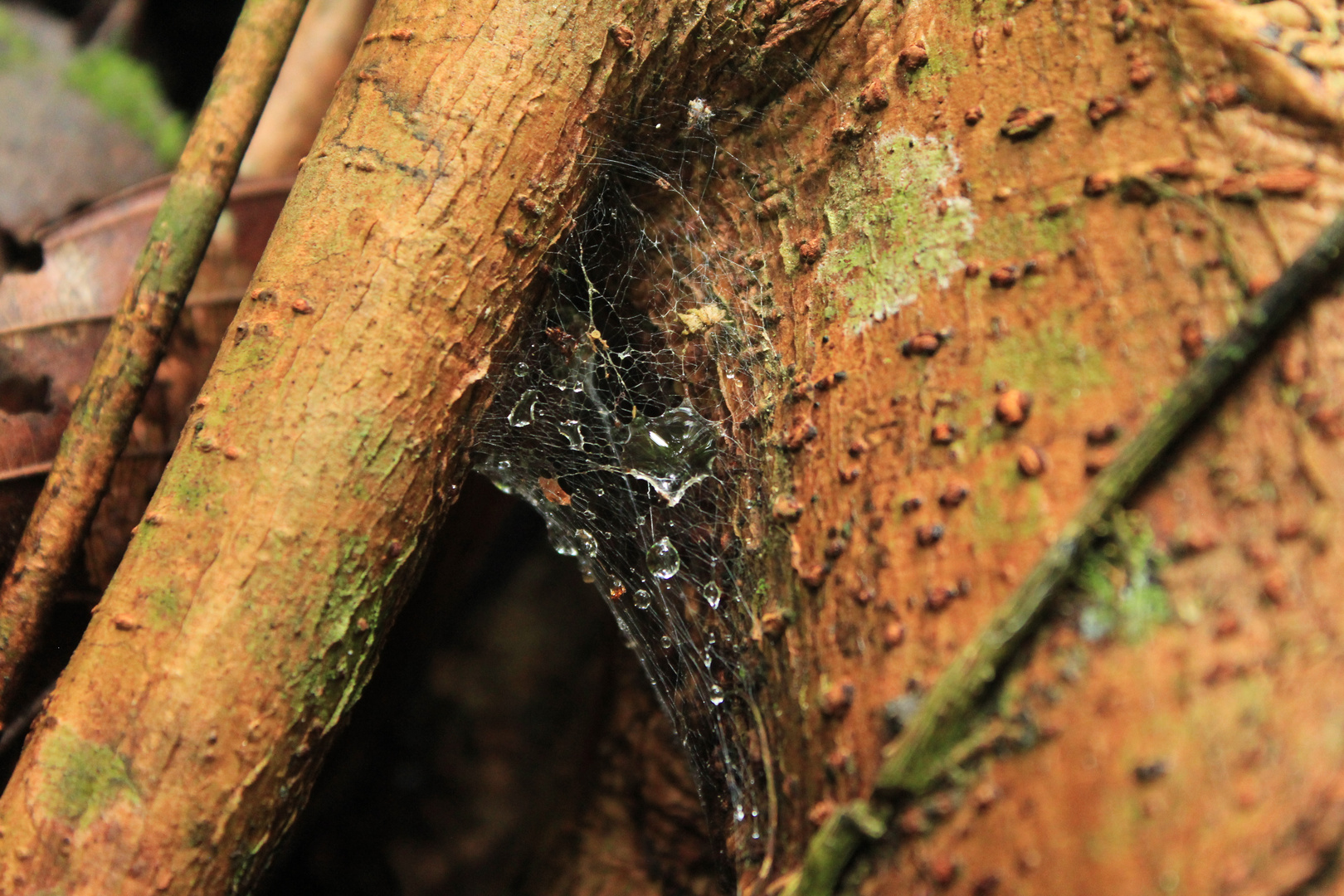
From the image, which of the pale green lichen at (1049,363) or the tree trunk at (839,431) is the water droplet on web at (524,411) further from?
the pale green lichen at (1049,363)

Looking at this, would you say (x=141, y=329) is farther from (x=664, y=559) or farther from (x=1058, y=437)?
(x=1058, y=437)

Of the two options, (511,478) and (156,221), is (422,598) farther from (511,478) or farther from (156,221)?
(156,221)

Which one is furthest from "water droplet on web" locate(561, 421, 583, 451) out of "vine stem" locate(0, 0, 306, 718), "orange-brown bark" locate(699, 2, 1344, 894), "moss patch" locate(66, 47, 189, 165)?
"moss patch" locate(66, 47, 189, 165)

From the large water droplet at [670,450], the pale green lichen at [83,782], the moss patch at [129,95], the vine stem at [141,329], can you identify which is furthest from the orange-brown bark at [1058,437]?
the moss patch at [129,95]

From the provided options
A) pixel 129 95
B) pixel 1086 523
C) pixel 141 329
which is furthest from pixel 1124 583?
pixel 129 95

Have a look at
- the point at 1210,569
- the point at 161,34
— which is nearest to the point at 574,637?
the point at 1210,569
